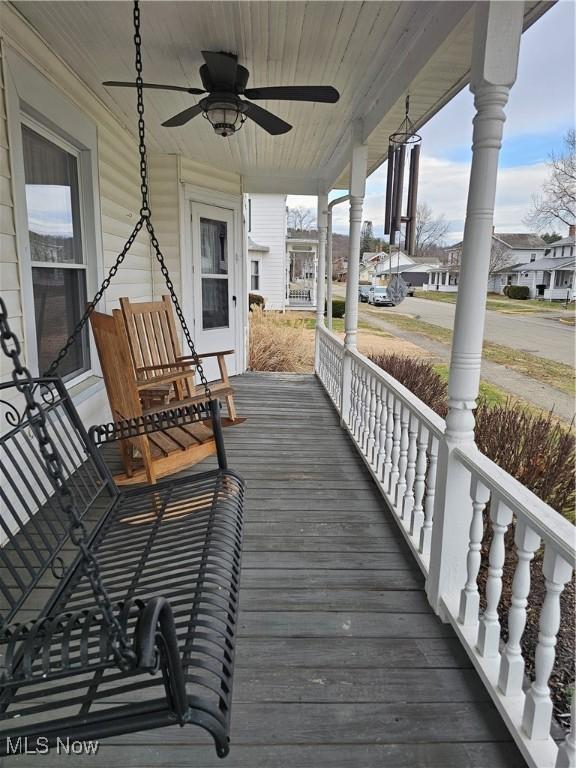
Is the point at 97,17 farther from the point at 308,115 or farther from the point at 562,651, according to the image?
the point at 562,651

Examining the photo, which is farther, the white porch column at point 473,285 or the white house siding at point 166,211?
the white house siding at point 166,211

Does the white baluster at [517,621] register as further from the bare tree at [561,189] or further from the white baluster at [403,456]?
the bare tree at [561,189]

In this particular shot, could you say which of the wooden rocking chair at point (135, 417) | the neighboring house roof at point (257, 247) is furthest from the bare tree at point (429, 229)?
the neighboring house roof at point (257, 247)

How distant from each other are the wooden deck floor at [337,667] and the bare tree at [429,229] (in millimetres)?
1925

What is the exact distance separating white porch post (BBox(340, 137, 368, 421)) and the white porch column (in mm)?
2300

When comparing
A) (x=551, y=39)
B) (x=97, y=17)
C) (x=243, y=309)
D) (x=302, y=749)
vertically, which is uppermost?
(x=97, y=17)

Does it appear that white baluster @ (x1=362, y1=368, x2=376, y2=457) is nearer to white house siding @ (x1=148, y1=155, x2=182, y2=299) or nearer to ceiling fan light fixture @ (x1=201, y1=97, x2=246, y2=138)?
ceiling fan light fixture @ (x1=201, y1=97, x2=246, y2=138)

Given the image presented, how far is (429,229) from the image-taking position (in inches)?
151

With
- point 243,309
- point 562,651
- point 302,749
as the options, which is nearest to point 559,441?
point 562,651

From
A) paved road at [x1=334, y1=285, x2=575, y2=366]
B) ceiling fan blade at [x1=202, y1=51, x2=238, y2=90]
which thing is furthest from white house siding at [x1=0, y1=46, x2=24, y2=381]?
paved road at [x1=334, y1=285, x2=575, y2=366]

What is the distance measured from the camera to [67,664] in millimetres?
1000

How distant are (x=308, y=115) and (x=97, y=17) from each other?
1.87 metres

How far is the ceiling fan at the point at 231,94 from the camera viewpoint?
104 inches

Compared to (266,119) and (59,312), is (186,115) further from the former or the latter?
(59,312)
